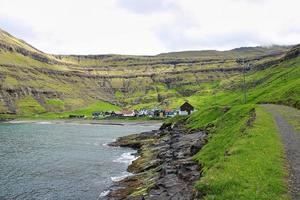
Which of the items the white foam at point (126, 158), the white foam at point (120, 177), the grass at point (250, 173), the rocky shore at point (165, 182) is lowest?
the white foam at point (120, 177)

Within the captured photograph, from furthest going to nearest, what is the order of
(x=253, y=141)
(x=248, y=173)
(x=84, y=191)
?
(x=84, y=191)
(x=253, y=141)
(x=248, y=173)

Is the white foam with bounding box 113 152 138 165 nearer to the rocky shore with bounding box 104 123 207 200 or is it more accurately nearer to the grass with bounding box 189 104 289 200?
the rocky shore with bounding box 104 123 207 200

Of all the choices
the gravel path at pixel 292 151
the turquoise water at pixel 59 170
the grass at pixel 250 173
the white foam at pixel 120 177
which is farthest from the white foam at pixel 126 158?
the grass at pixel 250 173

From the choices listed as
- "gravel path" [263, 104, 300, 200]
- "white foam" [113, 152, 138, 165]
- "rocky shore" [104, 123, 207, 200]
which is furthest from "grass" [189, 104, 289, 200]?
"white foam" [113, 152, 138, 165]

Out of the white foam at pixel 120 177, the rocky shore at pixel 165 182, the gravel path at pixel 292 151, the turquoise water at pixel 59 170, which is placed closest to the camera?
the gravel path at pixel 292 151

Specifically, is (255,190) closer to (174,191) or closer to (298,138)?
(174,191)

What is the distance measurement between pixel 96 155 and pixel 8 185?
3949cm

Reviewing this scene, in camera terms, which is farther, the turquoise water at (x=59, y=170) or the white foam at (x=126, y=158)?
the white foam at (x=126, y=158)

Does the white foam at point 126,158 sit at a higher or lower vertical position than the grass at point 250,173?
lower

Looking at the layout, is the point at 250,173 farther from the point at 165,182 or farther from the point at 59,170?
the point at 59,170

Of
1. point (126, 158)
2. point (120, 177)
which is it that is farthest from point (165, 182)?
point (126, 158)

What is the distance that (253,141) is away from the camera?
42.3 metres

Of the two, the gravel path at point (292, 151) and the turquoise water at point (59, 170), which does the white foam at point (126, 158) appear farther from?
the gravel path at point (292, 151)

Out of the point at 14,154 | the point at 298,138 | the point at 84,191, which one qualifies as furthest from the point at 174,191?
the point at 14,154
